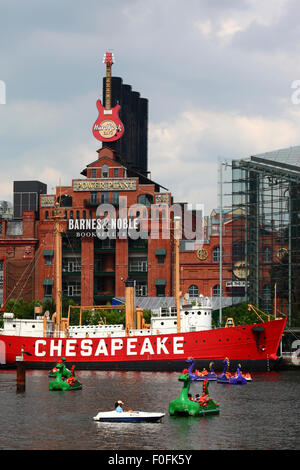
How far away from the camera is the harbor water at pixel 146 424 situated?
152ft

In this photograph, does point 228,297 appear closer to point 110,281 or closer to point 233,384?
point 110,281

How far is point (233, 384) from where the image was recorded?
253 feet

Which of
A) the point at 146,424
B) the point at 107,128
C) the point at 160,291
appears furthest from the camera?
the point at 107,128

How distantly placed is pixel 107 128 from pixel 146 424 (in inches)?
3723

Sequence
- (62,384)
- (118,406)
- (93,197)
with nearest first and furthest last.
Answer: (118,406)
(62,384)
(93,197)

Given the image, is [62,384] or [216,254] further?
[216,254]

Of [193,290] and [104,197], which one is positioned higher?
[104,197]

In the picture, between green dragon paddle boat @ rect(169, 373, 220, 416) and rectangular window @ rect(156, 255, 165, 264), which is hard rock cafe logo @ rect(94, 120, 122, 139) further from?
green dragon paddle boat @ rect(169, 373, 220, 416)

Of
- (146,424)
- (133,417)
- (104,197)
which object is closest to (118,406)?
(133,417)

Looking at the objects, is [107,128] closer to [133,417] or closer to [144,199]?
[144,199]

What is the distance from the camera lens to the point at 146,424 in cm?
5156

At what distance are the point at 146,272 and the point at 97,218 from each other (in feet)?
38.8

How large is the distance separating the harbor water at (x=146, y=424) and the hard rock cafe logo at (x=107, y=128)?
67228 millimetres
